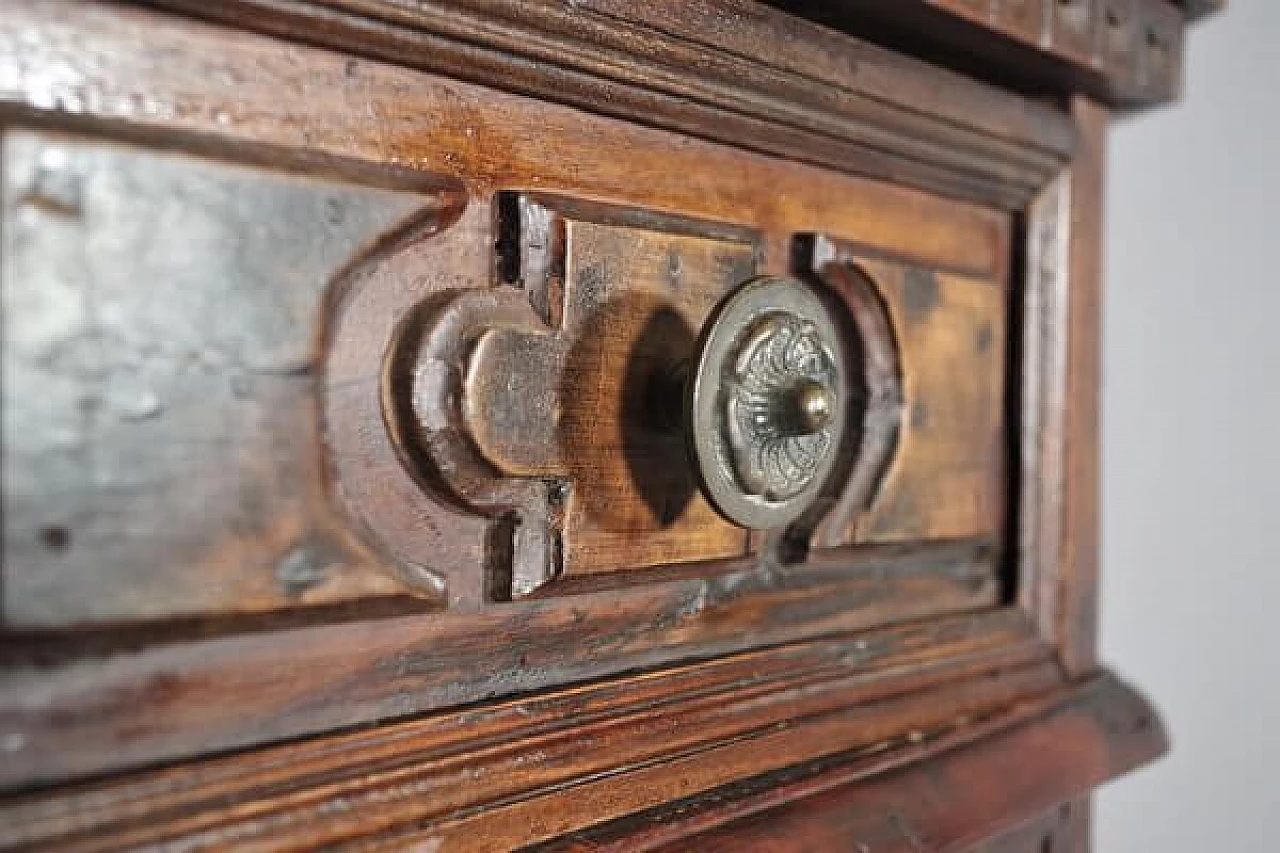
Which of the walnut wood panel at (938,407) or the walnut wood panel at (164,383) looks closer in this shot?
the walnut wood panel at (164,383)

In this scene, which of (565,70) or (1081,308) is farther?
(1081,308)

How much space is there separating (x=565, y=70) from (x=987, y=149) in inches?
12.5

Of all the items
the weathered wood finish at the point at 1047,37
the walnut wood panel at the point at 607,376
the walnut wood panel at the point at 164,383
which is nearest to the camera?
the walnut wood panel at the point at 164,383

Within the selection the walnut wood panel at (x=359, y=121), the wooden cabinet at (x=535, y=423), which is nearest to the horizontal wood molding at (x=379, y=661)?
the wooden cabinet at (x=535, y=423)

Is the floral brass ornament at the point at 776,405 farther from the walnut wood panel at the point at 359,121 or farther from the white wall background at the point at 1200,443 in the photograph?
the white wall background at the point at 1200,443

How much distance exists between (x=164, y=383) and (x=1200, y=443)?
1.09 meters

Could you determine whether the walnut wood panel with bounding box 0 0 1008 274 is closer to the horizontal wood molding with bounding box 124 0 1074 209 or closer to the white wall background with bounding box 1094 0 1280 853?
the horizontal wood molding with bounding box 124 0 1074 209

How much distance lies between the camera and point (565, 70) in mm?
482

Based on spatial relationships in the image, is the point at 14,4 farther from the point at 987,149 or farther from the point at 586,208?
the point at 987,149

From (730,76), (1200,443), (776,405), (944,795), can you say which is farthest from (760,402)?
(1200,443)

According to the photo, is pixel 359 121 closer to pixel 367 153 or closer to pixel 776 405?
pixel 367 153

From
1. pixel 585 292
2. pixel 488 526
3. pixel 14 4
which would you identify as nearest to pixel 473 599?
pixel 488 526

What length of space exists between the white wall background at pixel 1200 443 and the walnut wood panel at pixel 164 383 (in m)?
0.96

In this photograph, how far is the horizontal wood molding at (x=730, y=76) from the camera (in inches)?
16.8
